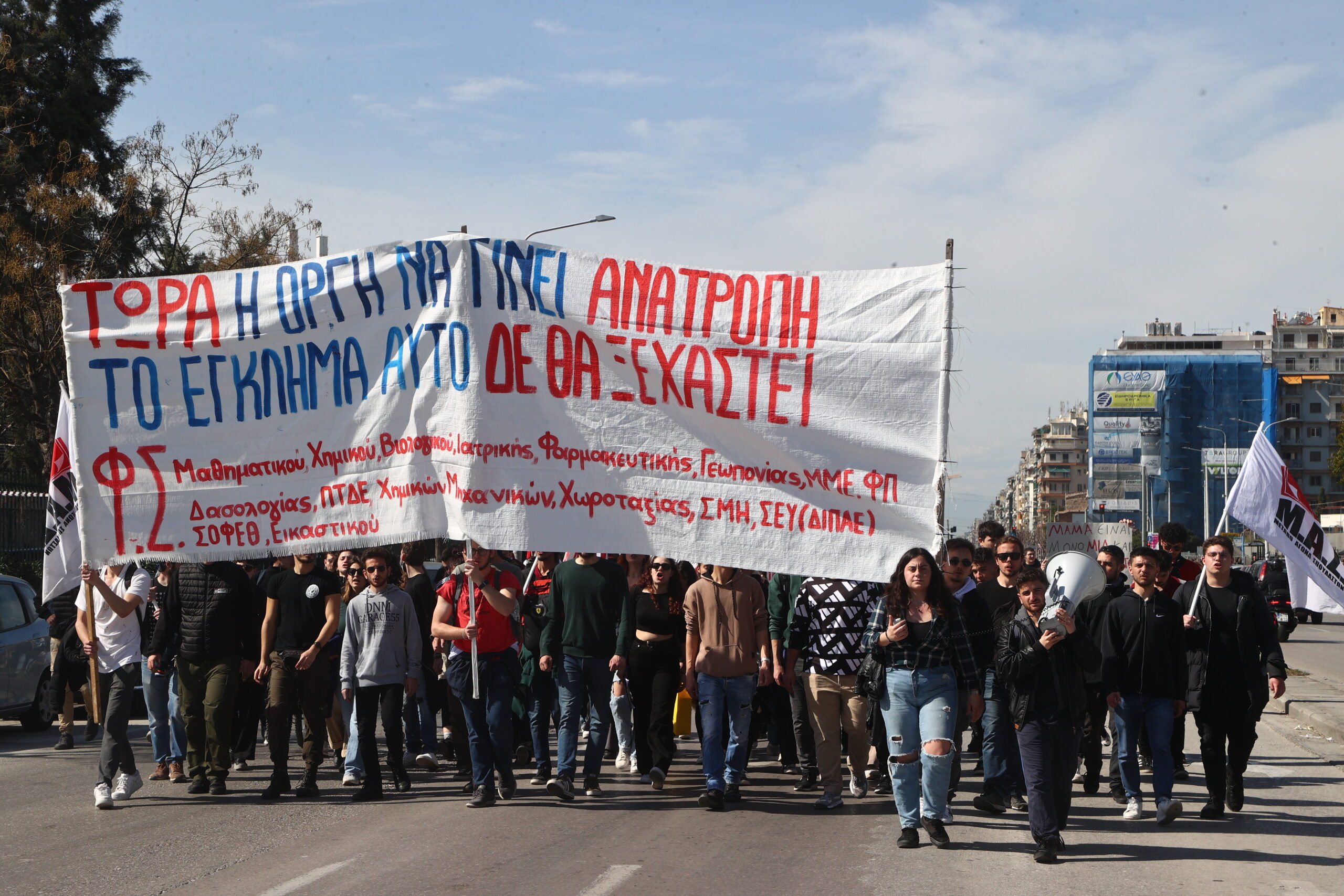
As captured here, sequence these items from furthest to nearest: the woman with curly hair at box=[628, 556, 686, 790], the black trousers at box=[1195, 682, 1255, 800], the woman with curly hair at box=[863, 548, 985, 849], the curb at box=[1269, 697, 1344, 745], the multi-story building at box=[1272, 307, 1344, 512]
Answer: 1. the multi-story building at box=[1272, 307, 1344, 512]
2. the curb at box=[1269, 697, 1344, 745]
3. the woman with curly hair at box=[628, 556, 686, 790]
4. the black trousers at box=[1195, 682, 1255, 800]
5. the woman with curly hair at box=[863, 548, 985, 849]

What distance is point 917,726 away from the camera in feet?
24.2

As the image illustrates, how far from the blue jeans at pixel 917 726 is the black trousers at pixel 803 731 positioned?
1987mm

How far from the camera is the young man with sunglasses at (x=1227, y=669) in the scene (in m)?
8.36

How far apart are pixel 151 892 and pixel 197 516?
6.55ft

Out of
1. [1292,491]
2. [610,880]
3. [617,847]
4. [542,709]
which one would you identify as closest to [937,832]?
[617,847]

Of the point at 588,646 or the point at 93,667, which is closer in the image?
the point at 93,667

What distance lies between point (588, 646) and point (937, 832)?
9.33 feet

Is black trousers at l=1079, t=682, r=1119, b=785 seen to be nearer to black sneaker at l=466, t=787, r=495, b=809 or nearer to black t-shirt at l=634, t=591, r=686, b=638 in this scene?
black t-shirt at l=634, t=591, r=686, b=638

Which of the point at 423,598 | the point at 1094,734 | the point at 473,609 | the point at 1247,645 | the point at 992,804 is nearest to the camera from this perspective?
the point at 473,609

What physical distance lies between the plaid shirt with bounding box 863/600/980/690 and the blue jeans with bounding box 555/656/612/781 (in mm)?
2312

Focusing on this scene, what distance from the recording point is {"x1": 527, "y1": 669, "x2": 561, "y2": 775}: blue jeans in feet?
31.0

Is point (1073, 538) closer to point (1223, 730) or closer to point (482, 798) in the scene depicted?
point (1223, 730)

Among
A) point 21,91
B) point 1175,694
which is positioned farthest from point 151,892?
point 21,91

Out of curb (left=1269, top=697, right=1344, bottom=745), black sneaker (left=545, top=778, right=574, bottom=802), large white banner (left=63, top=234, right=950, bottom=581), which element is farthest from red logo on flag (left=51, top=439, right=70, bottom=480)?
curb (left=1269, top=697, right=1344, bottom=745)
